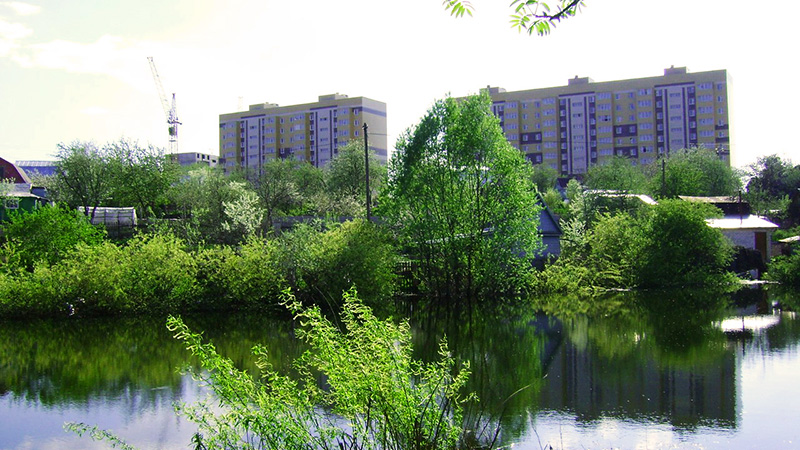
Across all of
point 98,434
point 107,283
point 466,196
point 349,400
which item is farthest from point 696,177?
point 98,434

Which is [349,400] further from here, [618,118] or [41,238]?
[618,118]

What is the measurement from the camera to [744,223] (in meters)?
42.1

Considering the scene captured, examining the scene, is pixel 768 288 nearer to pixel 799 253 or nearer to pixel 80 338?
pixel 799 253

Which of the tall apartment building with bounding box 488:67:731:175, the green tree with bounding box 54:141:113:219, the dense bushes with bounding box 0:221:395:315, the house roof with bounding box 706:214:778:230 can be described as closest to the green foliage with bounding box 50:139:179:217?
the green tree with bounding box 54:141:113:219

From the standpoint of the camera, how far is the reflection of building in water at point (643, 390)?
9.84 m

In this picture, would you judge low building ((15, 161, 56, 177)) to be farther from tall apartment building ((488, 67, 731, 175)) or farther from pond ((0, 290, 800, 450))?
pond ((0, 290, 800, 450))

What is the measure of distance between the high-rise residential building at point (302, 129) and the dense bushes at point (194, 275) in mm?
77668

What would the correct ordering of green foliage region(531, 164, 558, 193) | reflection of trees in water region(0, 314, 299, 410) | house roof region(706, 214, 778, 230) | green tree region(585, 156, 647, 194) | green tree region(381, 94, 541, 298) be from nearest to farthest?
reflection of trees in water region(0, 314, 299, 410) → green tree region(381, 94, 541, 298) → house roof region(706, 214, 778, 230) → green tree region(585, 156, 647, 194) → green foliage region(531, 164, 558, 193)

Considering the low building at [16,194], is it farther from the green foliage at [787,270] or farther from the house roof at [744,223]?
the house roof at [744,223]

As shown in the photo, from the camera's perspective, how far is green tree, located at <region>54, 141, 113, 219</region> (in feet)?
153

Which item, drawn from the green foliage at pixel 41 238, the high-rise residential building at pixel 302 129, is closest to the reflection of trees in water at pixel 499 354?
the green foliage at pixel 41 238

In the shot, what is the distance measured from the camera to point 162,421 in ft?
33.6

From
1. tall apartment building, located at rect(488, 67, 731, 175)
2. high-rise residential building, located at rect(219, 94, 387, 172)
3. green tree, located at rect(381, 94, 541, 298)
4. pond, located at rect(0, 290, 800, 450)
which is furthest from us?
high-rise residential building, located at rect(219, 94, 387, 172)

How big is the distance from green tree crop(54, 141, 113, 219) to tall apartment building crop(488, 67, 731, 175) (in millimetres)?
63575
